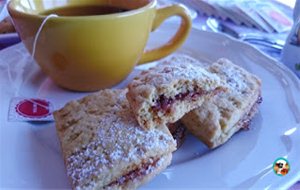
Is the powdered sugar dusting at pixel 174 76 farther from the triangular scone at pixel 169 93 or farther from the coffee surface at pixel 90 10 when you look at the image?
the coffee surface at pixel 90 10

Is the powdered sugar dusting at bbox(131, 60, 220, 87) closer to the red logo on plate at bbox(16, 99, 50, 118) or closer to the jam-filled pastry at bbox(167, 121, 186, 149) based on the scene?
the jam-filled pastry at bbox(167, 121, 186, 149)

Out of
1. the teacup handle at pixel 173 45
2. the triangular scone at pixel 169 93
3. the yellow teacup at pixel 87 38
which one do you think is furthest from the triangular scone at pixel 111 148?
the teacup handle at pixel 173 45

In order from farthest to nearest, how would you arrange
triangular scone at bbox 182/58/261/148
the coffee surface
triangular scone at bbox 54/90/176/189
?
the coffee surface < triangular scone at bbox 182/58/261/148 < triangular scone at bbox 54/90/176/189

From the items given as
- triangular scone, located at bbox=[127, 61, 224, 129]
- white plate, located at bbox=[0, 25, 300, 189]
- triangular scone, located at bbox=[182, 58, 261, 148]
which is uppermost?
triangular scone, located at bbox=[127, 61, 224, 129]

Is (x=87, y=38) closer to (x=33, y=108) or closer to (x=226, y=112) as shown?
(x=33, y=108)

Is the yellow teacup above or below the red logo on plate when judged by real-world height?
above

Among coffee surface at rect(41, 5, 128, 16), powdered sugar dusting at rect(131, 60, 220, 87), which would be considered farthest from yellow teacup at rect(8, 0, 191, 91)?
powdered sugar dusting at rect(131, 60, 220, 87)

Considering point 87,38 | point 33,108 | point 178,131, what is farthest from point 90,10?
point 178,131

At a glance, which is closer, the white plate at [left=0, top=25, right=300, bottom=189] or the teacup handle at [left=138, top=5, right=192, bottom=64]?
the white plate at [left=0, top=25, right=300, bottom=189]
